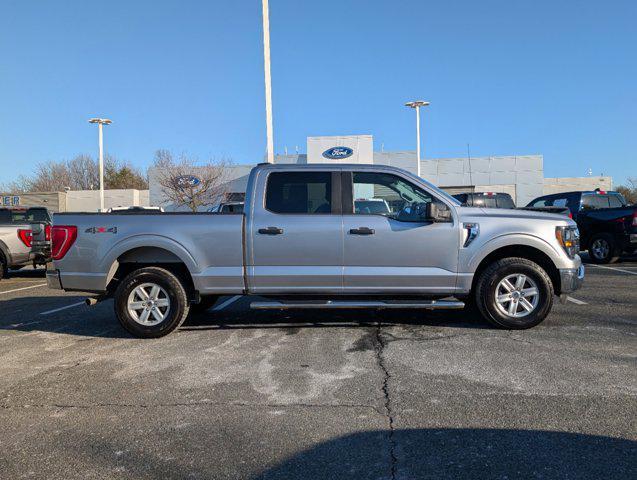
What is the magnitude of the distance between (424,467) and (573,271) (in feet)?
12.9

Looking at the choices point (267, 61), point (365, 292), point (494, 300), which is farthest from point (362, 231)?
point (267, 61)

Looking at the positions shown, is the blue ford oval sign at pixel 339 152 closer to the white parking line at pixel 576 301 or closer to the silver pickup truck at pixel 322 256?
the white parking line at pixel 576 301

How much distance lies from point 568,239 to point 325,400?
379 centimetres

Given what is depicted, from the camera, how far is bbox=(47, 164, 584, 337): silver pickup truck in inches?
225

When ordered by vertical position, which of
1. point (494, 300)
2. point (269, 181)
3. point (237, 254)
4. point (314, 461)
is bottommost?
point (314, 461)

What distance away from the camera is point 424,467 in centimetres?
279

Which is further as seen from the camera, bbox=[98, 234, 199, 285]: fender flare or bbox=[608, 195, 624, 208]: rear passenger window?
bbox=[608, 195, 624, 208]: rear passenger window

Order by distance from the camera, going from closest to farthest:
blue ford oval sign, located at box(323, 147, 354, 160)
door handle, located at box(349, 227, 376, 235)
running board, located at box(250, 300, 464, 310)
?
running board, located at box(250, 300, 464, 310), door handle, located at box(349, 227, 376, 235), blue ford oval sign, located at box(323, 147, 354, 160)

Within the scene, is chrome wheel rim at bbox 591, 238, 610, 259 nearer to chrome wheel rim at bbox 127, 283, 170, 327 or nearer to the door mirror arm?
the door mirror arm

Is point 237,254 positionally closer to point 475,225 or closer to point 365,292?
point 365,292

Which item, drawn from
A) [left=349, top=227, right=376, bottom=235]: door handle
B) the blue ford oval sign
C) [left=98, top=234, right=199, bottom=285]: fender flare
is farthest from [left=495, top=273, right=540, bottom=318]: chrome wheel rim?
the blue ford oval sign

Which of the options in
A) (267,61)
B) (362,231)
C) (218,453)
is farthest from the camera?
(267,61)

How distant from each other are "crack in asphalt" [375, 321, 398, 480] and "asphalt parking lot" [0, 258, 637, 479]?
0.01 m

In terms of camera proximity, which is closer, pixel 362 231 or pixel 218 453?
pixel 218 453
